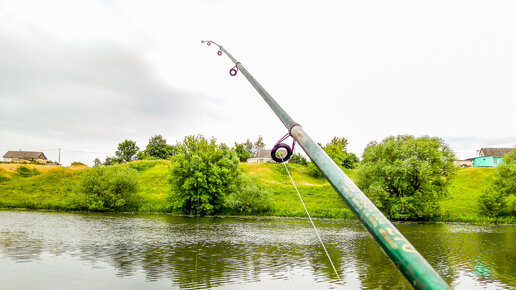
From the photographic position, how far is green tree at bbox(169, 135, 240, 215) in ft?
169

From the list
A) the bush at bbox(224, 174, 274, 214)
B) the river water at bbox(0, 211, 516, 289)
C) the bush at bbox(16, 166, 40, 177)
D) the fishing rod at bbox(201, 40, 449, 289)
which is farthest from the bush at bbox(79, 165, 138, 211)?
the fishing rod at bbox(201, 40, 449, 289)

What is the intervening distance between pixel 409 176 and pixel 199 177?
2981 cm

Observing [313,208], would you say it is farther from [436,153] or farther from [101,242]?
[101,242]

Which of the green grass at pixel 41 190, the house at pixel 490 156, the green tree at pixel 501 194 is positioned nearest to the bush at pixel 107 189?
the green grass at pixel 41 190

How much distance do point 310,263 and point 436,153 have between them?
118 ft

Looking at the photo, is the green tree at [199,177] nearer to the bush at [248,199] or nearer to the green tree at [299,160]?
the bush at [248,199]

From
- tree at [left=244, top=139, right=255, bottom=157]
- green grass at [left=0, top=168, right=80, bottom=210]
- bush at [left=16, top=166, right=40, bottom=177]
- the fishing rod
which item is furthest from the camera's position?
tree at [left=244, top=139, right=255, bottom=157]

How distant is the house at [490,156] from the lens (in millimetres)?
106188

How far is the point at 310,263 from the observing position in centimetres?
1928

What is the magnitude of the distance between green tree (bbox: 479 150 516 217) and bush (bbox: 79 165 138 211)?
55.0 m

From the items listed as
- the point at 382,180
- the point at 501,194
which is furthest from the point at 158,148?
the point at 501,194

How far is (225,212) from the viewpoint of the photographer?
53.8 metres

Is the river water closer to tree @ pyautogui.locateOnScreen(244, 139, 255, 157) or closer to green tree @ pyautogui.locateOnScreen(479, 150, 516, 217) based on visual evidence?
green tree @ pyautogui.locateOnScreen(479, 150, 516, 217)

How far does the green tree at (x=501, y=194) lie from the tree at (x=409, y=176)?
8937mm
